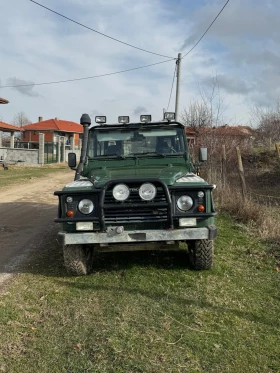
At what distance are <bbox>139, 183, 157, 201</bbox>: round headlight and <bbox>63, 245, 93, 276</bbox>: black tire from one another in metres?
1.06

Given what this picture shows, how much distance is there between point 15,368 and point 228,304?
211 cm

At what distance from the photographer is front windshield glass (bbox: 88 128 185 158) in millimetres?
5480

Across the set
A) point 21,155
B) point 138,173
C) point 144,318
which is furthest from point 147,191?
point 21,155

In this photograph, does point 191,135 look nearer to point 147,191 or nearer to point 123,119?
point 123,119

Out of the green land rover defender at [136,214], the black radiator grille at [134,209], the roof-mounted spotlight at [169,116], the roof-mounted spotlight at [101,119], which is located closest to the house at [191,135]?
the roof-mounted spotlight at [169,116]

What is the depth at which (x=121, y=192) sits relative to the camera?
4.14m

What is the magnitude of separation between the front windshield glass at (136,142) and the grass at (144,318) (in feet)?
5.16

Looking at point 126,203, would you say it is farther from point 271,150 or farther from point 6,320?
point 271,150

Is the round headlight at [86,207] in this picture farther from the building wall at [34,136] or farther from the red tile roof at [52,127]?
the building wall at [34,136]

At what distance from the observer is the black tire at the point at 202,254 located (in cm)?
445

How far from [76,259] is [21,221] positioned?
4.39 meters

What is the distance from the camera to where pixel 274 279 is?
14.8 ft

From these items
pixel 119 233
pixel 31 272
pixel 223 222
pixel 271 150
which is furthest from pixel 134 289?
pixel 271 150

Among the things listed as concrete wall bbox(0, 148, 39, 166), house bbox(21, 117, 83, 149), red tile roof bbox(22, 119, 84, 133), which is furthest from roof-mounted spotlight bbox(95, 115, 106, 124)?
red tile roof bbox(22, 119, 84, 133)
